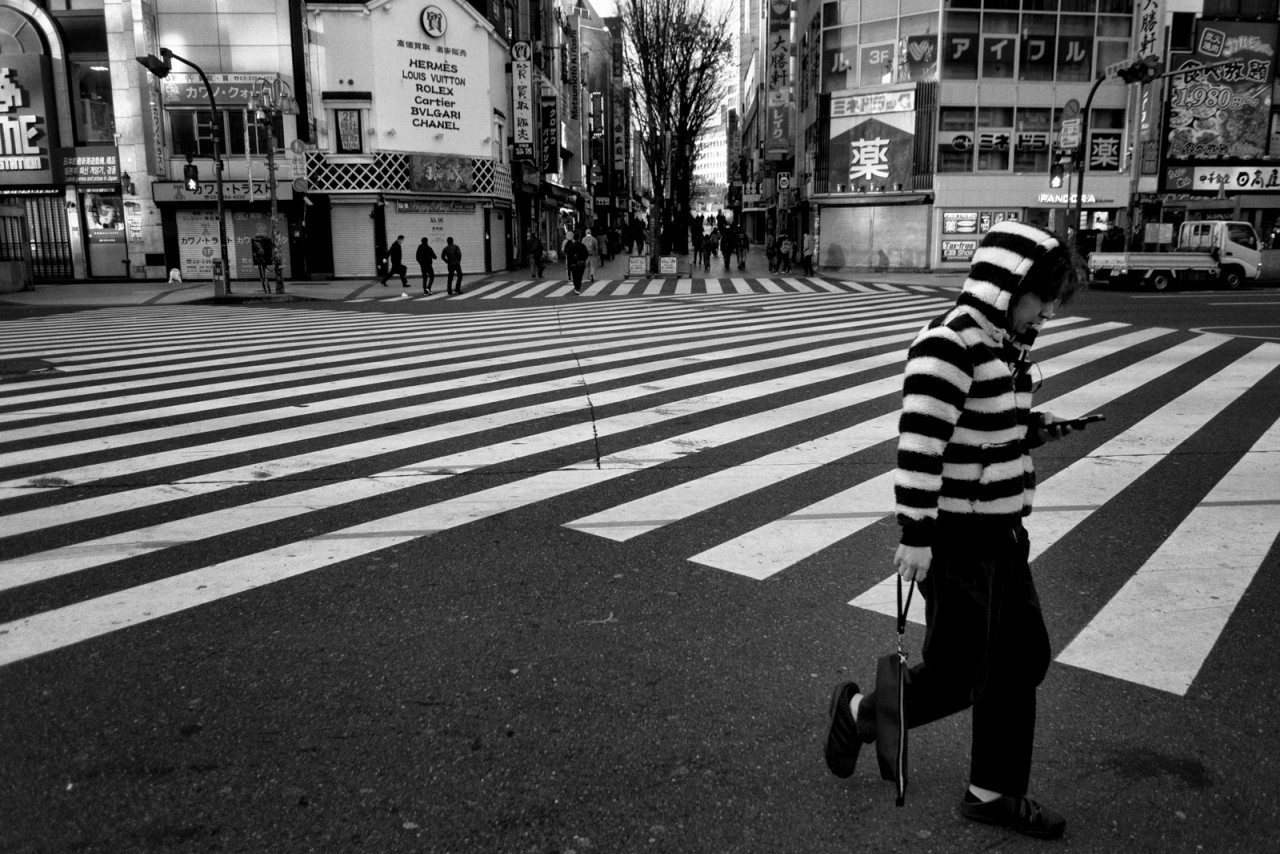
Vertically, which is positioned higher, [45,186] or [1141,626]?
[45,186]

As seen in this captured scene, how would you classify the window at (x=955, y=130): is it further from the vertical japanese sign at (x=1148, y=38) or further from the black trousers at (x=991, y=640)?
the black trousers at (x=991, y=640)

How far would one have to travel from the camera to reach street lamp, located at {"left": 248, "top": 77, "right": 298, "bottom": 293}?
27.0 meters

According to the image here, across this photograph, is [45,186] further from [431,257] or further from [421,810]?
Result: [421,810]

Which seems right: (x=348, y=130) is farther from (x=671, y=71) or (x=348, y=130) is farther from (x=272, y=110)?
(x=671, y=71)

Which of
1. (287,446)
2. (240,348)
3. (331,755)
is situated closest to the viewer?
(331,755)

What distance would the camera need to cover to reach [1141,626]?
417 cm

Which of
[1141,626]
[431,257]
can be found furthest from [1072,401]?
[431,257]

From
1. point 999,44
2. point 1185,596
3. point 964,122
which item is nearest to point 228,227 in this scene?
point 964,122

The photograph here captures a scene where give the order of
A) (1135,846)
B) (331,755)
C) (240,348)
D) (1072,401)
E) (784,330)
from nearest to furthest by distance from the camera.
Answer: (1135,846) → (331,755) → (1072,401) → (240,348) → (784,330)

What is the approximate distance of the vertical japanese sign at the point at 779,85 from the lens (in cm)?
4334

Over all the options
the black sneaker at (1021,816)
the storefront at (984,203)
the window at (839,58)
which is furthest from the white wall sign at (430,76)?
the black sneaker at (1021,816)

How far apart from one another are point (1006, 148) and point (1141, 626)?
35.5 meters

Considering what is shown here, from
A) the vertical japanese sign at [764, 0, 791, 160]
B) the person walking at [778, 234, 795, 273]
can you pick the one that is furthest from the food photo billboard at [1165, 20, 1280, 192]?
the person walking at [778, 234, 795, 273]

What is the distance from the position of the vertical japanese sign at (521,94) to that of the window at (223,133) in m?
9.80
